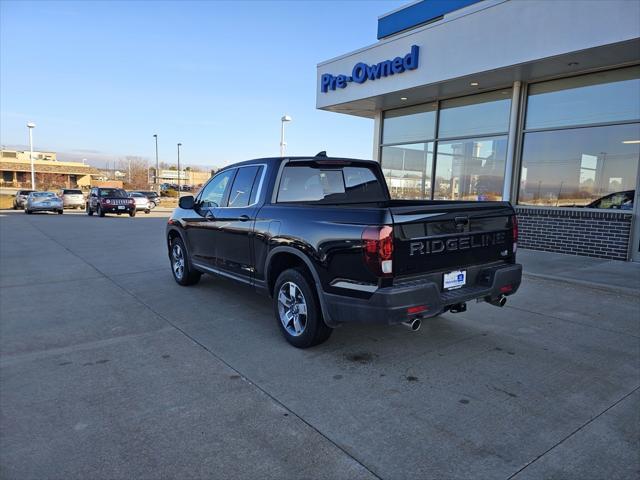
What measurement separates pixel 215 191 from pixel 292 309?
2.52 m

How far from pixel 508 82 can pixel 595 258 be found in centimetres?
465

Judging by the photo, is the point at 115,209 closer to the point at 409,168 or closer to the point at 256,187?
the point at 409,168

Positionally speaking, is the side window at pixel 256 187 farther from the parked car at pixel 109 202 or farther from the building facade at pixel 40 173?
the building facade at pixel 40 173

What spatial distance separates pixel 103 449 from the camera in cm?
272

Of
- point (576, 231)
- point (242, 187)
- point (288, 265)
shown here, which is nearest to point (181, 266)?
point (242, 187)

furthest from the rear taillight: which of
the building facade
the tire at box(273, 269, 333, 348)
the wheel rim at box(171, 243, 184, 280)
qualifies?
the building facade

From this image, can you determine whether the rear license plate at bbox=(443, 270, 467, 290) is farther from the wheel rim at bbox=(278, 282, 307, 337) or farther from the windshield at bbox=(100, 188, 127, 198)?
the windshield at bbox=(100, 188, 127, 198)

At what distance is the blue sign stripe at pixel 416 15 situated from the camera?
41.0 feet

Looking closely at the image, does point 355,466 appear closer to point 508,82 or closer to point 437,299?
point 437,299

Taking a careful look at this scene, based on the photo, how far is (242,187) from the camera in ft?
18.0

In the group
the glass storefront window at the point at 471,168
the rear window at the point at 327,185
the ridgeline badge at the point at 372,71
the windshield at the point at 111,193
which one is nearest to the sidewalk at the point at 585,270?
the glass storefront window at the point at 471,168

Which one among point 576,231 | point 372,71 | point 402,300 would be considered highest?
point 372,71

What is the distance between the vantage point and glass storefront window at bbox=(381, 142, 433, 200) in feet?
44.2

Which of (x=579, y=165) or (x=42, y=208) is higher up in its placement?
(x=579, y=165)
